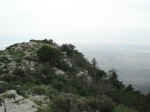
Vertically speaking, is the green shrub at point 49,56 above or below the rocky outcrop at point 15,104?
above

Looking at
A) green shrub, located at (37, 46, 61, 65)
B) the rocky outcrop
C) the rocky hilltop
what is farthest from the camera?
green shrub, located at (37, 46, 61, 65)

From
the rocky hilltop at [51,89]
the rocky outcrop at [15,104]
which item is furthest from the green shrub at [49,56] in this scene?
the rocky outcrop at [15,104]

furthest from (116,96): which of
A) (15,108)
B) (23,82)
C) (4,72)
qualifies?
(15,108)

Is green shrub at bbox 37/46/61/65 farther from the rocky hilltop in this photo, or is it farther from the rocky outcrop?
the rocky outcrop

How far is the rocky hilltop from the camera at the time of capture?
1234cm

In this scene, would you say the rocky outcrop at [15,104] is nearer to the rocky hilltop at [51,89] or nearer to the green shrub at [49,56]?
the rocky hilltop at [51,89]

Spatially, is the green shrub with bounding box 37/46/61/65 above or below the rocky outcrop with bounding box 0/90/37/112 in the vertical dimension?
above

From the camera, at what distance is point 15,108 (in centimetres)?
1178

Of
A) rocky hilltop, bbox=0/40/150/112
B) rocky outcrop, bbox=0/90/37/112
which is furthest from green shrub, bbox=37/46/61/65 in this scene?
rocky outcrop, bbox=0/90/37/112

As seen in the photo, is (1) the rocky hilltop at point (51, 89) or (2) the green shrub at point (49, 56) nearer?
(1) the rocky hilltop at point (51, 89)

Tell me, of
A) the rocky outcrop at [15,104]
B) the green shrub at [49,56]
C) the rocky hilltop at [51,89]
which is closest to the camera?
the rocky outcrop at [15,104]

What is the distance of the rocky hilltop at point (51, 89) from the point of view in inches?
486

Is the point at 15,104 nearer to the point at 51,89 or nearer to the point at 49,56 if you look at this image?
the point at 51,89

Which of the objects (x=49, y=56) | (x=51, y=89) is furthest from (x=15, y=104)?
(x=49, y=56)
